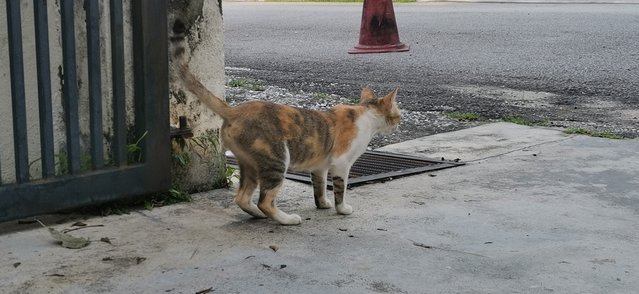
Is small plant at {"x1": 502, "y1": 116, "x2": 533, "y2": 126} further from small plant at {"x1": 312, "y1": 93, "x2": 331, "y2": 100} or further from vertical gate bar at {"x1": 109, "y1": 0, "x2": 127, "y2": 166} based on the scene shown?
vertical gate bar at {"x1": 109, "y1": 0, "x2": 127, "y2": 166}

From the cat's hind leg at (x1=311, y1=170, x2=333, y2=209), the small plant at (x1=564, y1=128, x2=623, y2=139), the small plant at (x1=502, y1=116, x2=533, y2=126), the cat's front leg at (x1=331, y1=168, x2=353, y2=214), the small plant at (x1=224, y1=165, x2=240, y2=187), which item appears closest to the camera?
the cat's front leg at (x1=331, y1=168, x2=353, y2=214)

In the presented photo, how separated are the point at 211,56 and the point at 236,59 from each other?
6.88 meters

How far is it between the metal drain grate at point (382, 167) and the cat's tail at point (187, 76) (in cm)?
114

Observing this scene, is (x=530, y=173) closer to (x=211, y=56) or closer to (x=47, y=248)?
(x=211, y=56)

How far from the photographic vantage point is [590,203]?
5.01m

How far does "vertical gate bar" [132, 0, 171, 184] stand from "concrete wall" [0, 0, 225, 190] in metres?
0.08

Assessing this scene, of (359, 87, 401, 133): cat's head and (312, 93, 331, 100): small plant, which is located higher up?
(359, 87, 401, 133): cat's head

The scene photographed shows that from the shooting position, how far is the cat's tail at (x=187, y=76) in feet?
14.7

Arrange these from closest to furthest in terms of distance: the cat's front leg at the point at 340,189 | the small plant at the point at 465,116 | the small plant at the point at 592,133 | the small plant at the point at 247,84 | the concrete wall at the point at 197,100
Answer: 1. the cat's front leg at the point at 340,189
2. the concrete wall at the point at 197,100
3. the small plant at the point at 592,133
4. the small plant at the point at 465,116
5. the small plant at the point at 247,84

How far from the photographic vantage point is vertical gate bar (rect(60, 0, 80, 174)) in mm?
4289

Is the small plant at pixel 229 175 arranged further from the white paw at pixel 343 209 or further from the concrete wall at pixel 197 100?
the white paw at pixel 343 209

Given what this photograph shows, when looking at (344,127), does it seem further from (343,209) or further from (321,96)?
(321,96)

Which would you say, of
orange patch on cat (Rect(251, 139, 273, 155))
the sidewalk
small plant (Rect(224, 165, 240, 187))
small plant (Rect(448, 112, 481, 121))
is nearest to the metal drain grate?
the sidewalk

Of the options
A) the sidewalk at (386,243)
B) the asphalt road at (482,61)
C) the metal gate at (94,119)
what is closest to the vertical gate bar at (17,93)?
the metal gate at (94,119)
